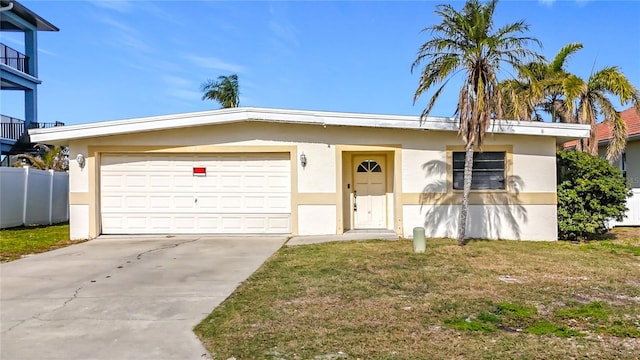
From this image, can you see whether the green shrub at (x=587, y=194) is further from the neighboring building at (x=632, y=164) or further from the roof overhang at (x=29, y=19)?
the roof overhang at (x=29, y=19)

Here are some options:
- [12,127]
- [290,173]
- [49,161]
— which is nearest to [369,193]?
[290,173]

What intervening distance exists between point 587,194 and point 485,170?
2.72 m

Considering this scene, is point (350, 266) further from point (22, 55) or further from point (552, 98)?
point (22, 55)

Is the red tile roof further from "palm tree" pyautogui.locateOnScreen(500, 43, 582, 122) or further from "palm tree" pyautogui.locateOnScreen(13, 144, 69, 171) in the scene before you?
"palm tree" pyautogui.locateOnScreen(13, 144, 69, 171)

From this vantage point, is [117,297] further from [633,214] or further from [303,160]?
[633,214]

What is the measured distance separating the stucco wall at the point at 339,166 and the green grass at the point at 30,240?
806mm

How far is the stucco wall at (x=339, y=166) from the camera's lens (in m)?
11.6

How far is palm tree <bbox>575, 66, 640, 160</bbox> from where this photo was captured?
1397 centimetres

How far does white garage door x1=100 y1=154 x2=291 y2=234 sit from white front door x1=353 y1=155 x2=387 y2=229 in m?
2.65

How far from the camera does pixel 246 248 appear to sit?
33.3 feet

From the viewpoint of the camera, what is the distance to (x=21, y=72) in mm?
23922

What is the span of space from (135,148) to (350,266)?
7211mm

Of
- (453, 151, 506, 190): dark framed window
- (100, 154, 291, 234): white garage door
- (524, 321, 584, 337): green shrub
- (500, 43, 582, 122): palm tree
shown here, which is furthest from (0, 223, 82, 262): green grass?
(500, 43, 582, 122): palm tree

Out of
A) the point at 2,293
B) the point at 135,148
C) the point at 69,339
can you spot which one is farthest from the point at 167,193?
the point at 69,339
